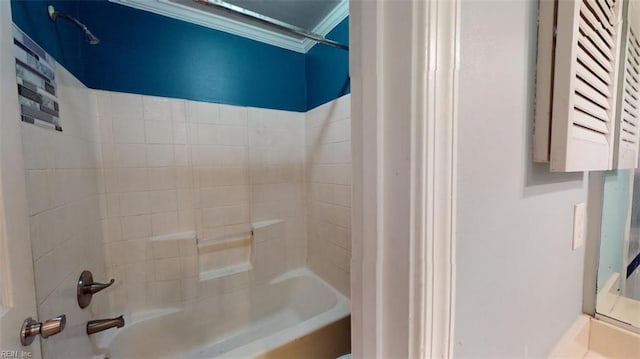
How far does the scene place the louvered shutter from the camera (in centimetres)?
44

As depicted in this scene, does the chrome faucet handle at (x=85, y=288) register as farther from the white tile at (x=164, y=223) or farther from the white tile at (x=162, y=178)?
the white tile at (x=162, y=178)

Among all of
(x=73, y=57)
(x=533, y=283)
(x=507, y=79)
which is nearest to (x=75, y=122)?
(x=73, y=57)

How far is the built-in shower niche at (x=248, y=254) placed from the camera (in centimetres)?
177

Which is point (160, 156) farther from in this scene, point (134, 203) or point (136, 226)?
point (136, 226)

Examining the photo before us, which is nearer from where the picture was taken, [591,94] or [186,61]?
[591,94]

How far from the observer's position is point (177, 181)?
1660 mm

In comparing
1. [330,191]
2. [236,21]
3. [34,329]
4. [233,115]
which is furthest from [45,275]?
[236,21]

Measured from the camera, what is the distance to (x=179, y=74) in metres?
1.63

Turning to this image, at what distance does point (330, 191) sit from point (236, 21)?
4.44 feet

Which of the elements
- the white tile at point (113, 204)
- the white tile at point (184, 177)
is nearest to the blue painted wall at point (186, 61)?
the white tile at point (184, 177)

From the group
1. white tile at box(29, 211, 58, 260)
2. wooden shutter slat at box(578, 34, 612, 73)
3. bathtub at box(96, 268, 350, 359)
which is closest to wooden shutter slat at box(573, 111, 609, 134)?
wooden shutter slat at box(578, 34, 612, 73)

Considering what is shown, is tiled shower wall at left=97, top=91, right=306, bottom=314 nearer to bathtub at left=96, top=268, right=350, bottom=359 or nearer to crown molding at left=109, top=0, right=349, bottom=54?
bathtub at left=96, top=268, right=350, bottom=359

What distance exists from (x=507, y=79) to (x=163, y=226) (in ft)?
6.11

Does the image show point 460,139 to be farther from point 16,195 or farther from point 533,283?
point 16,195
